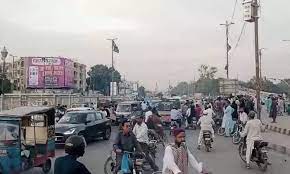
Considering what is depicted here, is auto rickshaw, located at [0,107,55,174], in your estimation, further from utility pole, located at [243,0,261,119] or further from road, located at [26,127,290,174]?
utility pole, located at [243,0,261,119]

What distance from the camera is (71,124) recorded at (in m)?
20.9

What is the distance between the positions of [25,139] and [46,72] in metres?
40.4

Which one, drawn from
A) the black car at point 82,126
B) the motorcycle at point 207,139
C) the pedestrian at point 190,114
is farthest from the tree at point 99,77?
the motorcycle at point 207,139

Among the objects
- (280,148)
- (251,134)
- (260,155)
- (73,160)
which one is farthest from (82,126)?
(73,160)

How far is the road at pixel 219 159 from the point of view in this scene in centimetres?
1345

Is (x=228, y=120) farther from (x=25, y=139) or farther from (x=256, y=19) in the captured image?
(x=25, y=139)

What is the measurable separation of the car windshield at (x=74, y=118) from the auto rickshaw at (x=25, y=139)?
7.02m

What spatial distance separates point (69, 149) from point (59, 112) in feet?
83.8

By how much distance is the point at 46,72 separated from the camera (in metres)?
52.4

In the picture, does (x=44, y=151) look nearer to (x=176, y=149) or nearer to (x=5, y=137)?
(x=5, y=137)

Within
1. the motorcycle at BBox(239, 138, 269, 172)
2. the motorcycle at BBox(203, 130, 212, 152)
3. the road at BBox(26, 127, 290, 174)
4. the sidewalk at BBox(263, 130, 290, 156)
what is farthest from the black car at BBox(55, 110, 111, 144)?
the motorcycle at BBox(239, 138, 269, 172)

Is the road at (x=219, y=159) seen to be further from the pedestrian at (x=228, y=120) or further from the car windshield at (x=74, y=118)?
the pedestrian at (x=228, y=120)

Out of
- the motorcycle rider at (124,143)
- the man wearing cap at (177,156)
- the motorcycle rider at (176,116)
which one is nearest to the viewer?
the man wearing cap at (177,156)

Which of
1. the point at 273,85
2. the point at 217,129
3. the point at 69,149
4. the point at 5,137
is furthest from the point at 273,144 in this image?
the point at 273,85
